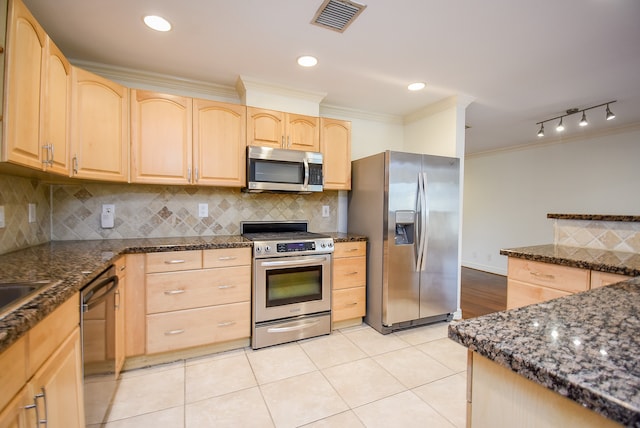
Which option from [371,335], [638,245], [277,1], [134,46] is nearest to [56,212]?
[134,46]

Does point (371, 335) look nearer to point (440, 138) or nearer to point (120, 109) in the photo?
point (440, 138)

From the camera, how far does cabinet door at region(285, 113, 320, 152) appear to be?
2781 mm

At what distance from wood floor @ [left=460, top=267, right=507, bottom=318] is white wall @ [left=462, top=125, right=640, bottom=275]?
432mm

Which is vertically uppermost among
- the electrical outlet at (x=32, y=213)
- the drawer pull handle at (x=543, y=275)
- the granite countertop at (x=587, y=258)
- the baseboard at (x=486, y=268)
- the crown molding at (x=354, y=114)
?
the crown molding at (x=354, y=114)

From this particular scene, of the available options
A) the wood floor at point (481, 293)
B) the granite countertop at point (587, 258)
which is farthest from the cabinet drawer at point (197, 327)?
the wood floor at point (481, 293)

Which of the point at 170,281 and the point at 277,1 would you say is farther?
the point at 170,281

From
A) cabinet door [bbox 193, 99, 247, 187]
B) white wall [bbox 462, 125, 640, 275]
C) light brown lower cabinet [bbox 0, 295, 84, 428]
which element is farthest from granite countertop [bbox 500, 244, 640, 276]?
white wall [bbox 462, 125, 640, 275]

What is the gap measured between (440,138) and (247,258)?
8.05 feet

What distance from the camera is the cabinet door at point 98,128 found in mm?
1949

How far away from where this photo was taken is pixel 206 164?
251cm

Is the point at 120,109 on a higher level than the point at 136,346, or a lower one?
higher

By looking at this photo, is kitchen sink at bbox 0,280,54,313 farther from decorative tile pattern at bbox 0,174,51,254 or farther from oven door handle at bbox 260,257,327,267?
oven door handle at bbox 260,257,327,267

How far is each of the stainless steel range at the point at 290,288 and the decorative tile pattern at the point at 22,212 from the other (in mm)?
1512

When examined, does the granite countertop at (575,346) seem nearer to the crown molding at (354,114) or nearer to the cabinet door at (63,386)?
the cabinet door at (63,386)
